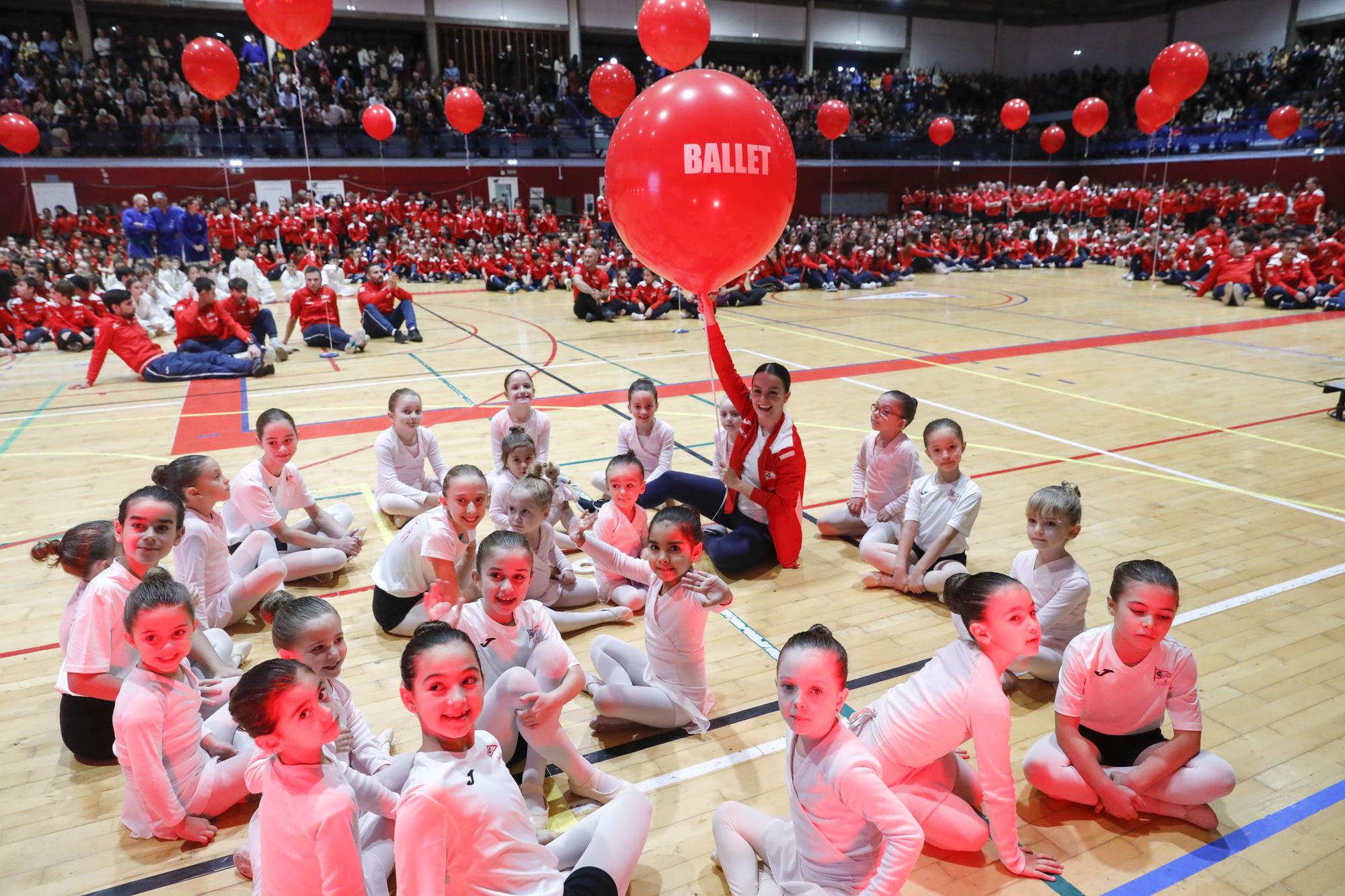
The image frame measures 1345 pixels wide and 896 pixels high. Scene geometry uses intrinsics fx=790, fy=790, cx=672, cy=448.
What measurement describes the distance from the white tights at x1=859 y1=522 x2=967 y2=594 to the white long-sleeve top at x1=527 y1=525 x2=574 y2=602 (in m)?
1.71

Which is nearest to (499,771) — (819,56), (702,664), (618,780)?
(618,780)

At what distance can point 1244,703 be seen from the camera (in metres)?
3.15

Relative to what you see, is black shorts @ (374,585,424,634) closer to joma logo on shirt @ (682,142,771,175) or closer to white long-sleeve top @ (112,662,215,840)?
white long-sleeve top @ (112,662,215,840)

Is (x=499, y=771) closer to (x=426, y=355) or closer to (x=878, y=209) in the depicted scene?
(x=426, y=355)

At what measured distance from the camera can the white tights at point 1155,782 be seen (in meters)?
2.49

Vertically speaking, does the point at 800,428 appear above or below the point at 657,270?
below

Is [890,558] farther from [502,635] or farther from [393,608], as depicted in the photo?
[393,608]

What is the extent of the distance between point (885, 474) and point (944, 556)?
24.7 inches

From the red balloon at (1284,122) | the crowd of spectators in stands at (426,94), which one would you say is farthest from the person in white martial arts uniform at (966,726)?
the red balloon at (1284,122)

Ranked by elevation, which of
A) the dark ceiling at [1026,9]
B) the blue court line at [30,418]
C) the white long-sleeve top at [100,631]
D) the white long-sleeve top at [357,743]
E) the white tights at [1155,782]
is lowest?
the white tights at [1155,782]

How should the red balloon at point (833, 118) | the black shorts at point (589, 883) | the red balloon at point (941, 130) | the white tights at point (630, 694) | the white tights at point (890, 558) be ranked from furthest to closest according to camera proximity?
1. the red balloon at point (941, 130)
2. the red balloon at point (833, 118)
3. the white tights at point (890, 558)
4. the white tights at point (630, 694)
5. the black shorts at point (589, 883)

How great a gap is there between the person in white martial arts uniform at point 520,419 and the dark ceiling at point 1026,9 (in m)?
30.5

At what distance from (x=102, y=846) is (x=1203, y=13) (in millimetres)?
38955

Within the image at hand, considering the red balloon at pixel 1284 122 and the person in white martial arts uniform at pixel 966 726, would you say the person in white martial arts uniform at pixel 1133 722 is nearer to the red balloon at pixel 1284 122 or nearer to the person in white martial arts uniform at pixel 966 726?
the person in white martial arts uniform at pixel 966 726
